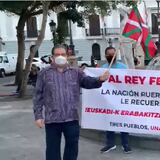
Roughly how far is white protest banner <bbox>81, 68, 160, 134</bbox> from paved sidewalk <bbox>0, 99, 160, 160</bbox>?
362 millimetres

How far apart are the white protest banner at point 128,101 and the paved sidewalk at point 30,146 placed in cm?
36

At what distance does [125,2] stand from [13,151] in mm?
15218

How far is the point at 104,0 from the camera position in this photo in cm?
2042

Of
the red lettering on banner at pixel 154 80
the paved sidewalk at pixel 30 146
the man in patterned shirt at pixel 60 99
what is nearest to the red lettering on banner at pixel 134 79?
the red lettering on banner at pixel 154 80

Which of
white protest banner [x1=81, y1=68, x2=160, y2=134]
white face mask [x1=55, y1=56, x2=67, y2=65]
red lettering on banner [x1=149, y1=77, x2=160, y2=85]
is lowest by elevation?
white protest banner [x1=81, y1=68, x2=160, y2=134]

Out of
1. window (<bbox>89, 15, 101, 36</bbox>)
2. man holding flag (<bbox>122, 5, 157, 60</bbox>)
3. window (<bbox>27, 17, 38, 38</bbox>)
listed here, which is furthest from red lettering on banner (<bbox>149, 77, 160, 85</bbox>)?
window (<bbox>27, 17, 38, 38</bbox>)

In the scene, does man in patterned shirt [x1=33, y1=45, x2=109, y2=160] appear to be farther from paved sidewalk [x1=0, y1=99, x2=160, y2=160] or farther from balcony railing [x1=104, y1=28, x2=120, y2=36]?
balcony railing [x1=104, y1=28, x2=120, y2=36]

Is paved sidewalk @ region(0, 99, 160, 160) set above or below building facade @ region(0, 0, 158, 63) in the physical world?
below

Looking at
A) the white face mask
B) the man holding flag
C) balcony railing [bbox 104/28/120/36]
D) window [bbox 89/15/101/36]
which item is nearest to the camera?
the white face mask

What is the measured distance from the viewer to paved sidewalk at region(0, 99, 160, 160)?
7.24 metres

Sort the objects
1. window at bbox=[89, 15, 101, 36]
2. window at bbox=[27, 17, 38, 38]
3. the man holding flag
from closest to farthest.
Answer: the man holding flag → window at bbox=[89, 15, 101, 36] → window at bbox=[27, 17, 38, 38]

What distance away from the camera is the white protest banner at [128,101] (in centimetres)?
718

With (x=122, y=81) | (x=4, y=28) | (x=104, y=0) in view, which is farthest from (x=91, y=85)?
(x=4, y=28)

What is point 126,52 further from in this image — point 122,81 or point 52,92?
point 52,92
